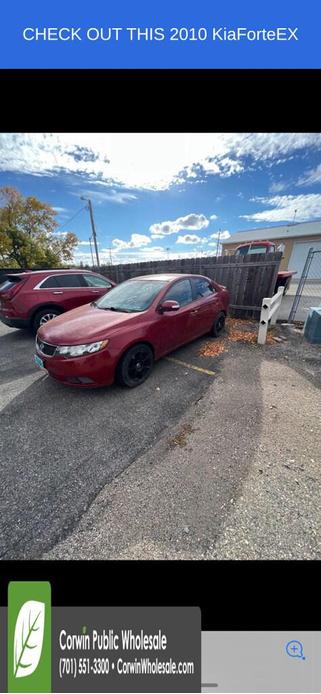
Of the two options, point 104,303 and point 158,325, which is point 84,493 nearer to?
point 158,325

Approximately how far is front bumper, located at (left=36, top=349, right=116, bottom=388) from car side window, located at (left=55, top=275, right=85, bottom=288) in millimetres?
3295

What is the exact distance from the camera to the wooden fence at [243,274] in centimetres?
586

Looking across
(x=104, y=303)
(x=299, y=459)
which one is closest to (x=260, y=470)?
(x=299, y=459)

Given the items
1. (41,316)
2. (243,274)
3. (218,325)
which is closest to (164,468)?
(218,325)

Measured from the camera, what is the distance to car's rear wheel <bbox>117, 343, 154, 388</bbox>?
2.91 meters

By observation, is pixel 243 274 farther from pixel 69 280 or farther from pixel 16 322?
pixel 16 322

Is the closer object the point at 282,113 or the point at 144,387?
the point at 282,113

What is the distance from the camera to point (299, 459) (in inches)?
76.1

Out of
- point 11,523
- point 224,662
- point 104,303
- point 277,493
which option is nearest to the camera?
point 224,662

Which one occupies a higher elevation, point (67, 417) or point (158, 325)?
point (158, 325)

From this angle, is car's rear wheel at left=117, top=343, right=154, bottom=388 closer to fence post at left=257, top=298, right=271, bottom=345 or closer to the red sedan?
the red sedan

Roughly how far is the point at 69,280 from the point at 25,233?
2217 centimetres

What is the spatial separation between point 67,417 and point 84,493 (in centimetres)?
105

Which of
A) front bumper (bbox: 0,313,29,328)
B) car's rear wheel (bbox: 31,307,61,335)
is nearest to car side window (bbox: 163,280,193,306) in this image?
car's rear wheel (bbox: 31,307,61,335)
